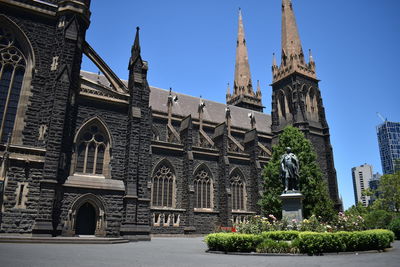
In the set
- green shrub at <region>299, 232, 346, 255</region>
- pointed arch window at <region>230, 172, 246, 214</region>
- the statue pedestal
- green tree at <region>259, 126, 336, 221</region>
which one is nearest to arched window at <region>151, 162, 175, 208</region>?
pointed arch window at <region>230, 172, 246, 214</region>

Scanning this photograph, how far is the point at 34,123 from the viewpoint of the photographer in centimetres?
1867

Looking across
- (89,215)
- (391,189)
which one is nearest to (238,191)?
(89,215)

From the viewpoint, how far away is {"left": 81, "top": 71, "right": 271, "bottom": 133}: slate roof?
37.3m

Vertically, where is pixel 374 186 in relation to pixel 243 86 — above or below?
below

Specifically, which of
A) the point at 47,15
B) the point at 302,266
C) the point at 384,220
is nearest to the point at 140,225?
the point at 302,266

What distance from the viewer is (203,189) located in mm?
31719

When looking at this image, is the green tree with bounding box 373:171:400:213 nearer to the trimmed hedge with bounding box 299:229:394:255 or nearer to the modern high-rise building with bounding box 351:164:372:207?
the trimmed hedge with bounding box 299:229:394:255

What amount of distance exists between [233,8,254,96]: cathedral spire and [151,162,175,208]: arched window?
95.1 feet

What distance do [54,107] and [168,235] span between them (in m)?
15.5

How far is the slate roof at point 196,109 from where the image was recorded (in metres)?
37.3

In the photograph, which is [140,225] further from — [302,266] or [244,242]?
[302,266]

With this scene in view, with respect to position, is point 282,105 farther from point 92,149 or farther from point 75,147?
point 75,147

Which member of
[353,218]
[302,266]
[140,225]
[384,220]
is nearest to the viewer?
[302,266]

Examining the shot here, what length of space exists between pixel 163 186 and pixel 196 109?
14499mm
